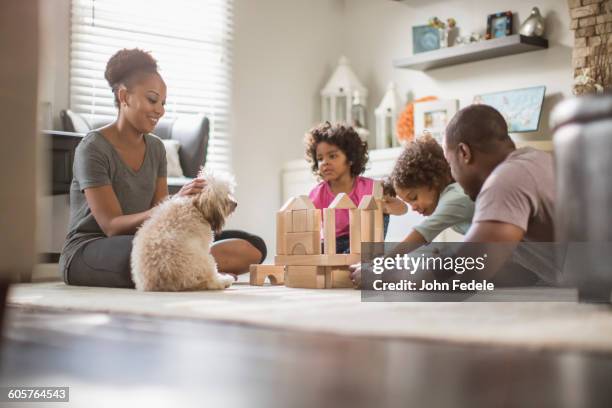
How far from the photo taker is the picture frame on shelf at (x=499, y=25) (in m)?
4.46

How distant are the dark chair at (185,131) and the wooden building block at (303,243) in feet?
4.46

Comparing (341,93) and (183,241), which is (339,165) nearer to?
(183,241)

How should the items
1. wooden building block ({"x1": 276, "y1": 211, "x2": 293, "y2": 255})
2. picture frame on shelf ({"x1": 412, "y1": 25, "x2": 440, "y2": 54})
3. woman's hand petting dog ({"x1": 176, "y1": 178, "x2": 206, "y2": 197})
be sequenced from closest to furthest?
woman's hand petting dog ({"x1": 176, "y1": 178, "x2": 206, "y2": 197})
wooden building block ({"x1": 276, "y1": 211, "x2": 293, "y2": 255})
picture frame on shelf ({"x1": 412, "y1": 25, "x2": 440, "y2": 54})

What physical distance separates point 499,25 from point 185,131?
6.34 ft

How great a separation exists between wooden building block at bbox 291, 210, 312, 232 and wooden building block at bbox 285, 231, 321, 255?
0.06 feet

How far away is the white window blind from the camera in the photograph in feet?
14.7

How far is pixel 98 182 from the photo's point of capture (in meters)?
2.82

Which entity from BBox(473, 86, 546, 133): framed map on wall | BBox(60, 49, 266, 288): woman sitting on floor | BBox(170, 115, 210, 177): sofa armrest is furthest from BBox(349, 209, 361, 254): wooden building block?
BBox(473, 86, 546, 133): framed map on wall

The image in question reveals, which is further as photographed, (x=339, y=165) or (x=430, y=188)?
(x=339, y=165)

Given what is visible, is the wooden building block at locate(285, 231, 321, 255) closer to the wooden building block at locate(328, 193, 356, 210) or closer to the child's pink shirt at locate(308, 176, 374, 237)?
the wooden building block at locate(328, 193, 356, 210)

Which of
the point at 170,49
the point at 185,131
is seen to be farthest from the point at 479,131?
the point at 170,49

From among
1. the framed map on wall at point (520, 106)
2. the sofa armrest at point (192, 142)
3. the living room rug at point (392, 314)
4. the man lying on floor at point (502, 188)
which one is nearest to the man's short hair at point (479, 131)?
the man lying on floor at point (502, 188)

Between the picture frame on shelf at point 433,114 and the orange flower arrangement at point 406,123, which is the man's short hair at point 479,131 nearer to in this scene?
the picture frame on shelf at point 433,114

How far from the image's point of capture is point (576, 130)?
1.53 meters
